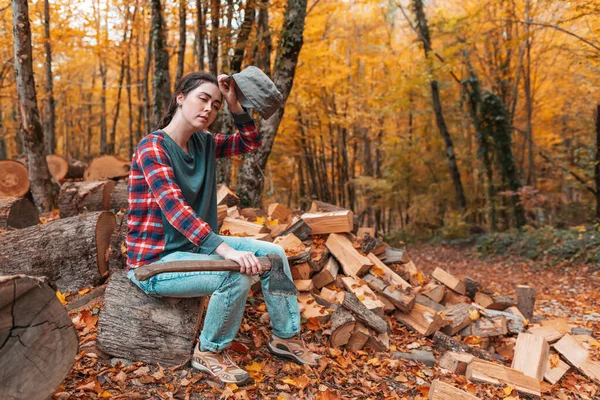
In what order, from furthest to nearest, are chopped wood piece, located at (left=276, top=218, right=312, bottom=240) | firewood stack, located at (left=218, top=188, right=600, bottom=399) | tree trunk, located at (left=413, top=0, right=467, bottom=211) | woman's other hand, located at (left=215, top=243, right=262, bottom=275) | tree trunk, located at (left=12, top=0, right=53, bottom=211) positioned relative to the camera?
1. tree trunk, located at (left=413, top=0, right=467, bottom=211)
2. tree trunk, located at (left=12, top=0, right=53, bottom=211)
3. chopped wood piece, located at (left=276, top=218, right=312, bottom=240)
4. firewood stack, located at (left=218, top=188, right=600, bottom=399)
5. woman's other hand, located at (left=215, top=243, right=262, bottom=275)

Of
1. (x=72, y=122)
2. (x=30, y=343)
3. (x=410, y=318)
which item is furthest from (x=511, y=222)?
(x=72, y=122)

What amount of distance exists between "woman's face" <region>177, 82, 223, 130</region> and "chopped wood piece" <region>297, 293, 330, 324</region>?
1610mm

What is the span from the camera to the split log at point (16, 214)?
4461 millimetres

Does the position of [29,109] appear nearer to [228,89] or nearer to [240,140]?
[240,140]

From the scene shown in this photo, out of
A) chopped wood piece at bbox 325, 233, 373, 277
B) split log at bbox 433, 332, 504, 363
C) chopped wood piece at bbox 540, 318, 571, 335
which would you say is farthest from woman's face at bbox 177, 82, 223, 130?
Result: chopped wood piece at bbox 540, 318, 571, 335

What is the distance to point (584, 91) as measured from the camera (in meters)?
14.3

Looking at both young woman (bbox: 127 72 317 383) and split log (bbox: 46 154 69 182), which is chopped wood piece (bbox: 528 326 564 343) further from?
split log (bbox: 46 154 69 182)

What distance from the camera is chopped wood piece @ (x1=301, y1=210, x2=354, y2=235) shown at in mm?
4176

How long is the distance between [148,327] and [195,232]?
0.73 meters

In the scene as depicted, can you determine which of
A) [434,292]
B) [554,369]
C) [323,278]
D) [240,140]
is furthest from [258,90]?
[554,369]

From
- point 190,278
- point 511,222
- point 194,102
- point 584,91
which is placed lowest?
point 511,222

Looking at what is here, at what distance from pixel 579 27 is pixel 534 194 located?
16.2 feet

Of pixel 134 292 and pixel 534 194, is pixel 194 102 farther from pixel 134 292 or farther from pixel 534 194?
pixel 534 194

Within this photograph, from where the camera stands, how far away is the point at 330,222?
4.19 m
